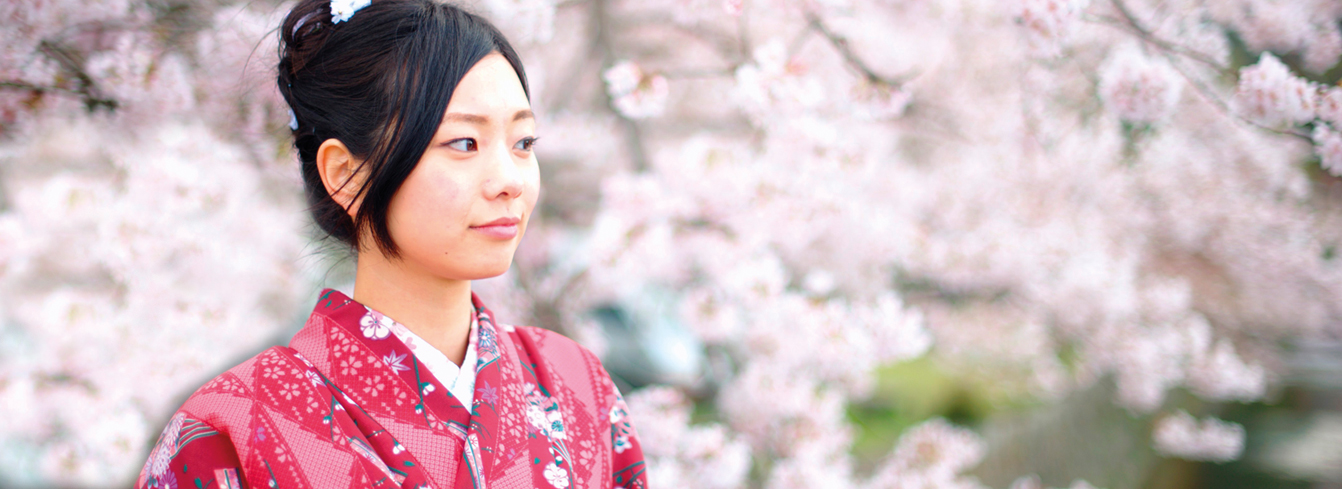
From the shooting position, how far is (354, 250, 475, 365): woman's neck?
1.12 metres

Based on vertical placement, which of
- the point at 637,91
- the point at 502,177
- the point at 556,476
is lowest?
the point at 556,476

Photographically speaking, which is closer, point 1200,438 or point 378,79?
point 378,79

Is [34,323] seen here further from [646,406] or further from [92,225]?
[646,406]

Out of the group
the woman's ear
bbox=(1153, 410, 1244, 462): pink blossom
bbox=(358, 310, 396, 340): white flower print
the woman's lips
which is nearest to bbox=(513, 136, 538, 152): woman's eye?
the woman's lips

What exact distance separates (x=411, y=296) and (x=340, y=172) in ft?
0.79

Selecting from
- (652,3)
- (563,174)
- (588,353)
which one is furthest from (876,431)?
(588,353)

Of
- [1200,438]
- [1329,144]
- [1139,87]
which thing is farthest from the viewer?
[1200,438]

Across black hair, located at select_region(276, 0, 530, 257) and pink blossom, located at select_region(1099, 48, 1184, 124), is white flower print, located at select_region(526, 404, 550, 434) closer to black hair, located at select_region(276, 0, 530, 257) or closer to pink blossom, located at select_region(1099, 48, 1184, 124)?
black hair, located at select_region(276, 0, 530, 257)

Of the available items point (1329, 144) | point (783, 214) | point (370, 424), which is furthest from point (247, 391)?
point (1329, 144)

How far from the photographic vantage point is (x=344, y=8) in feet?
3.56

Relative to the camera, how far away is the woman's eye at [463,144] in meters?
1.03

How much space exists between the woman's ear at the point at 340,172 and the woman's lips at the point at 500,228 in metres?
0.21

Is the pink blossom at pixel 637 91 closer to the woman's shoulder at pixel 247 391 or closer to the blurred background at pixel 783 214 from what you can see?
the blurred background at pixel 783 214

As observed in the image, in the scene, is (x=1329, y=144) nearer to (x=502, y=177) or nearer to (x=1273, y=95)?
(x=1273, y=95)
